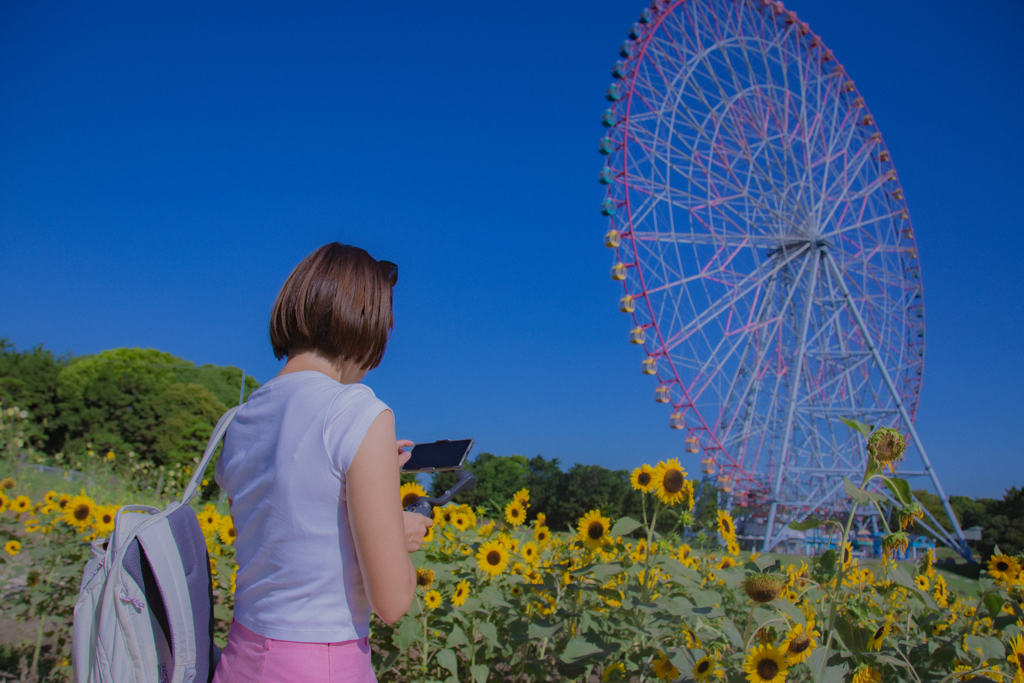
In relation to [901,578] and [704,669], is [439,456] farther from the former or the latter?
[901,578]

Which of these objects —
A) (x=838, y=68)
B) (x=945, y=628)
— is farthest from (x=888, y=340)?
(x=945, y=628)

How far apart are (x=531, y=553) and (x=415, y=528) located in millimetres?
1868

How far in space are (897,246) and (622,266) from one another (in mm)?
10314

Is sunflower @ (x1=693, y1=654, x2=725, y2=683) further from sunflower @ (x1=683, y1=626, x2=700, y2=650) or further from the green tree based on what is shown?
the green tree

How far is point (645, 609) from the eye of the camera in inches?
70.5

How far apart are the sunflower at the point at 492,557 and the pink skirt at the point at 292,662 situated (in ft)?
4.53

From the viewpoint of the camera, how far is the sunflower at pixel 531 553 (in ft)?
8.97

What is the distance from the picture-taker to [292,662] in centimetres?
105

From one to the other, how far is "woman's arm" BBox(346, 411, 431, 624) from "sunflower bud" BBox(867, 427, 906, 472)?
101cm

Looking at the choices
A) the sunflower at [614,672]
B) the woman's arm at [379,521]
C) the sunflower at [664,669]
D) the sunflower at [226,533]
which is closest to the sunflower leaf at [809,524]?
the sunflower at [664,669]

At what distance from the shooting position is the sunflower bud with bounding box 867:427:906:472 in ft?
4.59

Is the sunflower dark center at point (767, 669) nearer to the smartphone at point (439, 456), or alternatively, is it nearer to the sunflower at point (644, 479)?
the sunflower at point (644, 479)

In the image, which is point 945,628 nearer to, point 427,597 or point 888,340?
point 427,597

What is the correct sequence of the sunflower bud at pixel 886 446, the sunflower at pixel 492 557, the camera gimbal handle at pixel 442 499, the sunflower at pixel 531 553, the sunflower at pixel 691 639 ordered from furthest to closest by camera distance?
the sunflower at pixel 531 553, the sunflower at pixel 492 557, the sunflower at pixel 691 639, the sunflower bud at pixel 886 446, the camera gimbal handle at pixel 442 499
